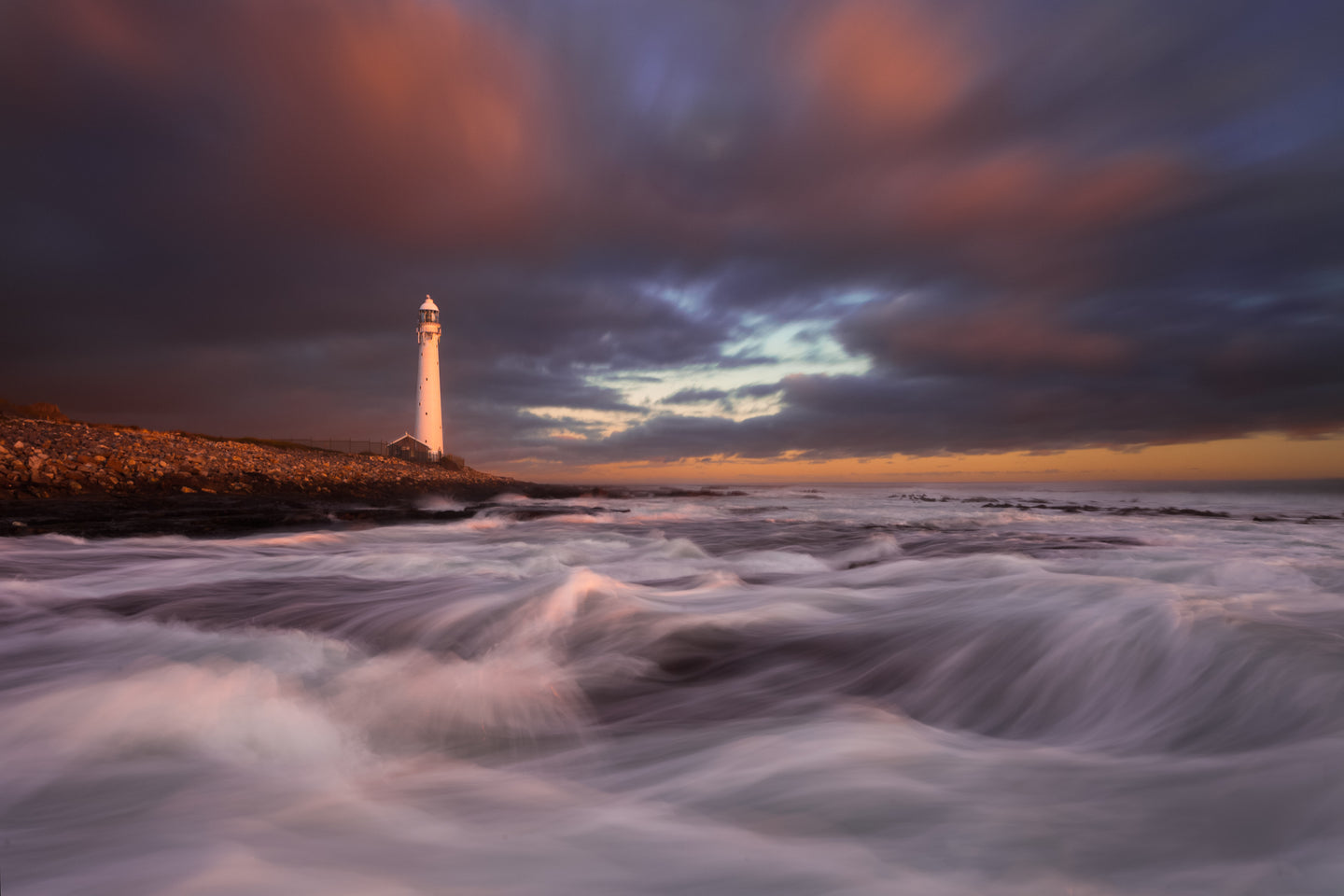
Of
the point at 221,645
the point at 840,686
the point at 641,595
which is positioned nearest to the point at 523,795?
the point at 840,686

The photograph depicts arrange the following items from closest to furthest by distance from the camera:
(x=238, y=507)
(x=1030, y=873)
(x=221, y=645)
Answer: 1. (x=1030, y=873)
2. (x=221, y=645)
3. (x=238, y=507)

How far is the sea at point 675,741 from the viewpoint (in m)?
1.40

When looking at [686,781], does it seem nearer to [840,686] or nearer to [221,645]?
[840,686]

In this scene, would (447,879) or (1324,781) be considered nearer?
(447,879)

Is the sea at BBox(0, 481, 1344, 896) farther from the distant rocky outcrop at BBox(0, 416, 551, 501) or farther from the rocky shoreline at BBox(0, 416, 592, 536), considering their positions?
the distant rocky outcrop at BBox(0, 416, 551, 501)

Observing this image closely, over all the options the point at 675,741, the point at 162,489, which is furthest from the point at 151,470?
the point at 675,741

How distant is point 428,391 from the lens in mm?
47094

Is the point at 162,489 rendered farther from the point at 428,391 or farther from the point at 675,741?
the point at 428,391

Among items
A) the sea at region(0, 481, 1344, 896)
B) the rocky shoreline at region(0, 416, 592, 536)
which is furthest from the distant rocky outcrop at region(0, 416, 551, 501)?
the sea at region(0, 481, 1344, 896)

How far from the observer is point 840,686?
10.5 ft

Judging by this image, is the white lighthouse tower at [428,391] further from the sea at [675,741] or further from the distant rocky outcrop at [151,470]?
the sea at [675,741]

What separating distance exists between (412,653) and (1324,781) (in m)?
3.79

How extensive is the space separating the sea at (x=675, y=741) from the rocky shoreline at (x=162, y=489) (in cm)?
668

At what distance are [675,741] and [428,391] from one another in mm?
48797
